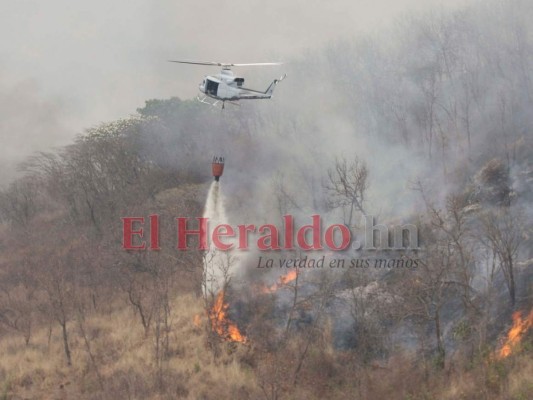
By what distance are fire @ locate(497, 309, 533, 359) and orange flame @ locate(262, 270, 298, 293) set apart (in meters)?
11.4

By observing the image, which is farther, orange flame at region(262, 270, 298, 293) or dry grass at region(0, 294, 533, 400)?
orange flame at region(262, 270, 298, 293)

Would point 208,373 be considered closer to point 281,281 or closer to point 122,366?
point 122,366

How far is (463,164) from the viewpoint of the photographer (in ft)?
137

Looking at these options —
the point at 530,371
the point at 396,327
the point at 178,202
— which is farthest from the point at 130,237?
A: the point at 530,371

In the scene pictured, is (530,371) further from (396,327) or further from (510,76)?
(510,76)

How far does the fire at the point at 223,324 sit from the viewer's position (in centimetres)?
2438

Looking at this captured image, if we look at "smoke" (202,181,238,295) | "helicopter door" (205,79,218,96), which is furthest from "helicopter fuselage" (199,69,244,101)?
"smoke" (202,181,238,295)

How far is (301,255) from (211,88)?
11.2m

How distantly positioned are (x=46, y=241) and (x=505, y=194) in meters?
36.7

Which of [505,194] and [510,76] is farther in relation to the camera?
[510,76]

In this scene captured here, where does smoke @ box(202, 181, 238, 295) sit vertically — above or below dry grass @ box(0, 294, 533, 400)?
above

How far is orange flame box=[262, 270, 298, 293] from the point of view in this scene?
90.2 ft

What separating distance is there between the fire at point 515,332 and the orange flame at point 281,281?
11.4 metres

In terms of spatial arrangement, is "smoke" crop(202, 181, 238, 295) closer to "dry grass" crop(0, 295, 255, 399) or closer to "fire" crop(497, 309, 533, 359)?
"dry grass" crop(0, 295, 255, 399)
